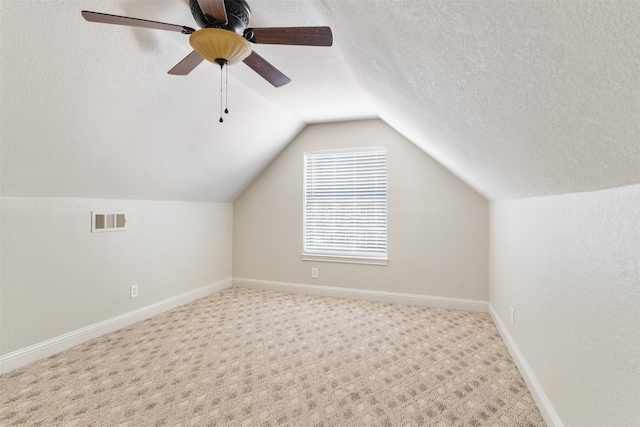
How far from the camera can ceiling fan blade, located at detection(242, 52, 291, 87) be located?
6.12 feet

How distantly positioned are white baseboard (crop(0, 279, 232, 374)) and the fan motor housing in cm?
265

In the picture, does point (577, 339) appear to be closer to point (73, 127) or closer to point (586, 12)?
point (586, 12)

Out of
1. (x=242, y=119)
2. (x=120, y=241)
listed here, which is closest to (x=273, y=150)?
(x=242, y=119)

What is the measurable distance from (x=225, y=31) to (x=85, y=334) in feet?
9.16

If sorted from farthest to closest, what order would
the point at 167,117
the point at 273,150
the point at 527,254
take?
the point at 273,150 → the point at 167,117 → the point at 527,254

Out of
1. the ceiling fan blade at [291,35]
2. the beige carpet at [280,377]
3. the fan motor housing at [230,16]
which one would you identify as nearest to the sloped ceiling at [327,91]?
the ceiling fan blade at [291,35]

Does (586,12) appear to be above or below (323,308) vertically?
above

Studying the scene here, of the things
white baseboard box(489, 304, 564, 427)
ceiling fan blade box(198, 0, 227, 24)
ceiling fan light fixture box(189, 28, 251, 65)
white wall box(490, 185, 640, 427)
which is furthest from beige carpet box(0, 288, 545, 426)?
ceiling fan blade box(198, 0, 227, 24)

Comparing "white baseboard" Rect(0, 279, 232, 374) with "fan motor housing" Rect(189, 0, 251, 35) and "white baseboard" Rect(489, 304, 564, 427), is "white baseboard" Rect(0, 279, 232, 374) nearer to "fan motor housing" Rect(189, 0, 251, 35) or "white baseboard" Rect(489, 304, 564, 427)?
"fan motor housing" Rect(189, 0, 251, 35)

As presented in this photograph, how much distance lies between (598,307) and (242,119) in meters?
3.02

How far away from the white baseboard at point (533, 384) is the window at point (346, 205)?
1626mm

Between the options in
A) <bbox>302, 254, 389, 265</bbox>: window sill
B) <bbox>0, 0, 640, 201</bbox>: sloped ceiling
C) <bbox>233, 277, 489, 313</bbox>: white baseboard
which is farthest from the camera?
<bbox>302, 254, 389, 265</bbox>: window sill

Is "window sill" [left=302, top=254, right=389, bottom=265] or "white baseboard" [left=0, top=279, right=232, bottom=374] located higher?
"window sill" [left=302, top=254, right=389, bottom=265]

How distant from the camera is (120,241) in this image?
305 cm
